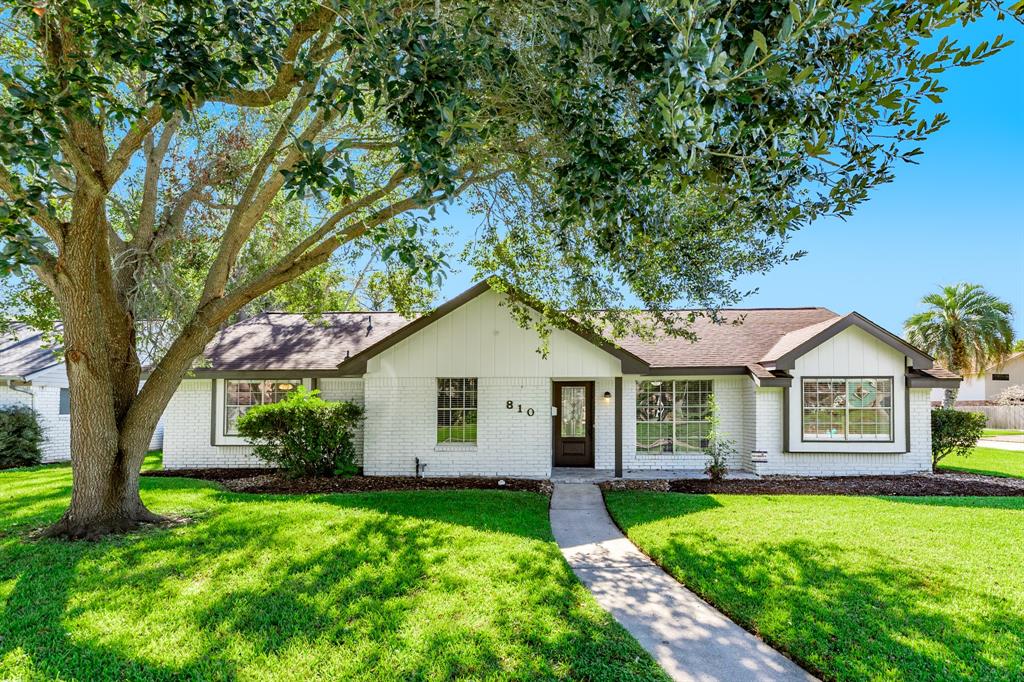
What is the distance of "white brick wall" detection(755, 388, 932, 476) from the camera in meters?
12.9

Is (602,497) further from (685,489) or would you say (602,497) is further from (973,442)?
(973,442)

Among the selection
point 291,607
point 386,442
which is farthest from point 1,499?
point 291,607

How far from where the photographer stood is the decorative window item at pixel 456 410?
12781mm

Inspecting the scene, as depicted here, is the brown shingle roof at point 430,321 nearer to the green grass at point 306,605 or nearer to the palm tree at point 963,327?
the green grass at point 306,605

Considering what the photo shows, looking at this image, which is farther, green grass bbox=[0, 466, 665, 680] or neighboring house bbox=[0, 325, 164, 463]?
neighboring house bbox=[0, 325, 164, 463]

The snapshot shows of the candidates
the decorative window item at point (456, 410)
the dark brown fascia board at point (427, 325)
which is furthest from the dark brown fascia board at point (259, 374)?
the decorative window item at point (456, 410)

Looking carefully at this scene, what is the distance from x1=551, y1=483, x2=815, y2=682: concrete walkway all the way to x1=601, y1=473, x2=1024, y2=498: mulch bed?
13.1ft

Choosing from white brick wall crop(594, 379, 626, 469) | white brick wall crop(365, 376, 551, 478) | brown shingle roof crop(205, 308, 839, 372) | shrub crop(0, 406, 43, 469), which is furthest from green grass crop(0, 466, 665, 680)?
shrub crop(0, 406, 43, 469)

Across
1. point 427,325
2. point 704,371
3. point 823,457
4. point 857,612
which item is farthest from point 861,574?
point 427,325

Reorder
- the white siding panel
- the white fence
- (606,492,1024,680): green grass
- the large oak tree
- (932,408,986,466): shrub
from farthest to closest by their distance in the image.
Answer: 1. the white fence
2. (932,408,986,466): shrub
3. the white siding panel
4. (606,492,1024,680): green grass
5. the large oak tree

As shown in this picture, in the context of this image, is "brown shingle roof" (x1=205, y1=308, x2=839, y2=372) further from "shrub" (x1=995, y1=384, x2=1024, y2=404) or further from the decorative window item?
"shrub" (x1=995, y1=384, x2=1024, y2=404)

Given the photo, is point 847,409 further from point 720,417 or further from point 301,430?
point 301,430

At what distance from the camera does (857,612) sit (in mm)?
4867

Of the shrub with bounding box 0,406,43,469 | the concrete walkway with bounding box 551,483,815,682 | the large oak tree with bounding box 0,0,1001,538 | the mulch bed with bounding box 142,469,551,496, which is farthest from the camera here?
the shrub with bounding box 0,406,43,469
